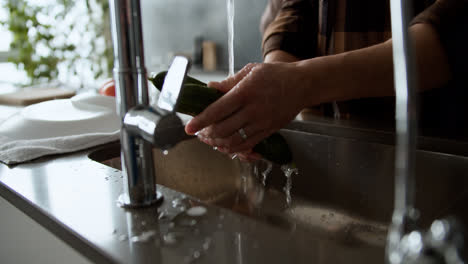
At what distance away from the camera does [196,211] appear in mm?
470

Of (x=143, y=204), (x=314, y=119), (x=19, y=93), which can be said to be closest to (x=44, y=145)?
(x=143, y=204)

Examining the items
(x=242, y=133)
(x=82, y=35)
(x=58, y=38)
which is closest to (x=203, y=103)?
(x=242, y=133)

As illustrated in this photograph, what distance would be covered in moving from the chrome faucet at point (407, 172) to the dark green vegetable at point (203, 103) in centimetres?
39

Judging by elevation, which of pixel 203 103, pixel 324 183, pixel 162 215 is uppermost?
pixel 203 103

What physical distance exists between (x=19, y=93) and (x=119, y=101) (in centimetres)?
116

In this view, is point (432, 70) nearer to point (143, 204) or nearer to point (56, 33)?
point (143, 204)

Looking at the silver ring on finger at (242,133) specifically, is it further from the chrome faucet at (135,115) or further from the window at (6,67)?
the window at (6,67)

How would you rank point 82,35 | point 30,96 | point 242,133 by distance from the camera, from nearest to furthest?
point 242,133
point 30,96
point 82,35

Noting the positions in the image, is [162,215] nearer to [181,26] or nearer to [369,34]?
[369,34]

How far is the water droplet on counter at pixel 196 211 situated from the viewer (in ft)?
1.52

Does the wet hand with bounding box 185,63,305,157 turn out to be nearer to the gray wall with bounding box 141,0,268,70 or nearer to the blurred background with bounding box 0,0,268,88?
the blurred background with bounding box 0,0,268,88

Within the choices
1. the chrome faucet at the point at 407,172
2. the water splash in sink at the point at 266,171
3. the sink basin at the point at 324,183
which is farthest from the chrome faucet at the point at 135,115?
the water splash in sink at the point at 266,171

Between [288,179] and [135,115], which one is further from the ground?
[135,115]

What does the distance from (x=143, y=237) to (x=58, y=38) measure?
2288mm
